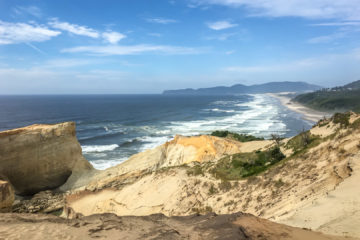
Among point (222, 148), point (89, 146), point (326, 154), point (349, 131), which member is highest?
point (349, 131)

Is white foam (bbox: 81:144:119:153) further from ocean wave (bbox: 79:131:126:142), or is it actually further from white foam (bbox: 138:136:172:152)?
ocean wave (bbox: 79:131:126:142)

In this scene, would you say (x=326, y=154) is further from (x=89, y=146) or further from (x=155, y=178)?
(x=89, y=146)

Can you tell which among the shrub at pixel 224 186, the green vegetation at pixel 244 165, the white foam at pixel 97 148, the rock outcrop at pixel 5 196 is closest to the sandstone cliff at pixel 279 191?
the shrub at pixel 224 186

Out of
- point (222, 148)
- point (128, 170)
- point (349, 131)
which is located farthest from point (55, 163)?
point (349, 131)

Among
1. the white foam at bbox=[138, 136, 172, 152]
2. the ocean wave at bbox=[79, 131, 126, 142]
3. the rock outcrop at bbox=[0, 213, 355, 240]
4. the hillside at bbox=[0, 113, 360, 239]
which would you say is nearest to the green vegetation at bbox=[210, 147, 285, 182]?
the hillside at bbox=[0, 113, 360, 239]

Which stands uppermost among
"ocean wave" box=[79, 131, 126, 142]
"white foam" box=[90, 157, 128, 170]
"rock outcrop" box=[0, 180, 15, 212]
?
"rock outcrop" box=[0, 180, 15, 212]

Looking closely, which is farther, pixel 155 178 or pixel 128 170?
pixel 128 170

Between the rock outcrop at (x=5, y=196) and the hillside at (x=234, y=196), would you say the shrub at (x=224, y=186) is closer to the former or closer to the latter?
the hillside at (x=234, y=196)
